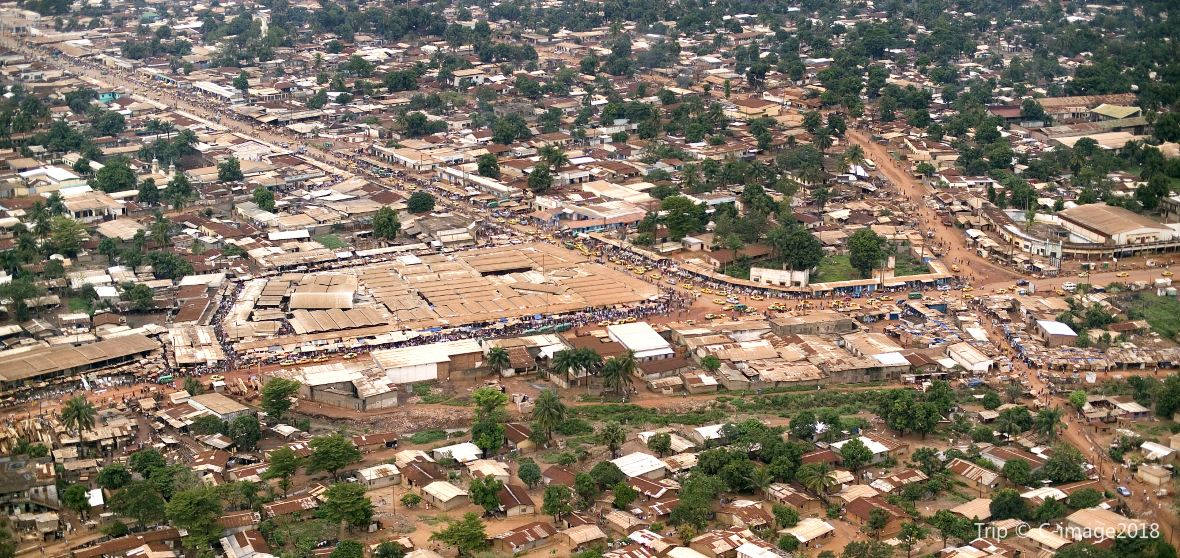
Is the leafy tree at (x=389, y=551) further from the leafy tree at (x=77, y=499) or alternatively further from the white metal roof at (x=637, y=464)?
the leafy tree at (x=77, y=499)

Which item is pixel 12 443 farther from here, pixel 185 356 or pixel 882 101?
pixel 882 101

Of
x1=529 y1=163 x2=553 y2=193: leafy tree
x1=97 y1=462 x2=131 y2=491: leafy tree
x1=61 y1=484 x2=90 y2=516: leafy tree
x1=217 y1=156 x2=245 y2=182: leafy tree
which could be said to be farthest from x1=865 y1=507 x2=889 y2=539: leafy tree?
x1=217 y1=156 x2=245 y2=182: leafy tree

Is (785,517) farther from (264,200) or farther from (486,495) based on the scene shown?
(264,200)

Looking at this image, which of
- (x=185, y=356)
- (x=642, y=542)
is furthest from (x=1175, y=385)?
(x=185, y=356)

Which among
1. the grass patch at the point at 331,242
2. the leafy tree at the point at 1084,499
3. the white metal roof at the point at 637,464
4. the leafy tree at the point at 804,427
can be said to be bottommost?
the grass patch at the point at 331,242


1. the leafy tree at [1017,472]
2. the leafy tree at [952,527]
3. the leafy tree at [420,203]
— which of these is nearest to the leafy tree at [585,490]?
the leafy tree at [952,527]

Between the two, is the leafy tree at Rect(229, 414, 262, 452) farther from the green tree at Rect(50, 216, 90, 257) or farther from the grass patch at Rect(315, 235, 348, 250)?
the green tree at Rect(50, 216, 90, 257)

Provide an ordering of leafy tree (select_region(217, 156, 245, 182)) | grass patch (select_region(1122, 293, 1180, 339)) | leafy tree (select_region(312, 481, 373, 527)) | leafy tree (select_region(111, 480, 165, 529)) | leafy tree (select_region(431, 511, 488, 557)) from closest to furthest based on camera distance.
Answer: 1. leafy tree (select_region(431, 511, 488, 557))
2. leafy tree (select_region(111, 480, 165, 529))
3. leafy tree (select_region(312, 481, 373, 527))
4. grass patch (select_region(1122, 293, 1180, 339))
5. leafy tree (select_region(217, 156, 245, 182))
